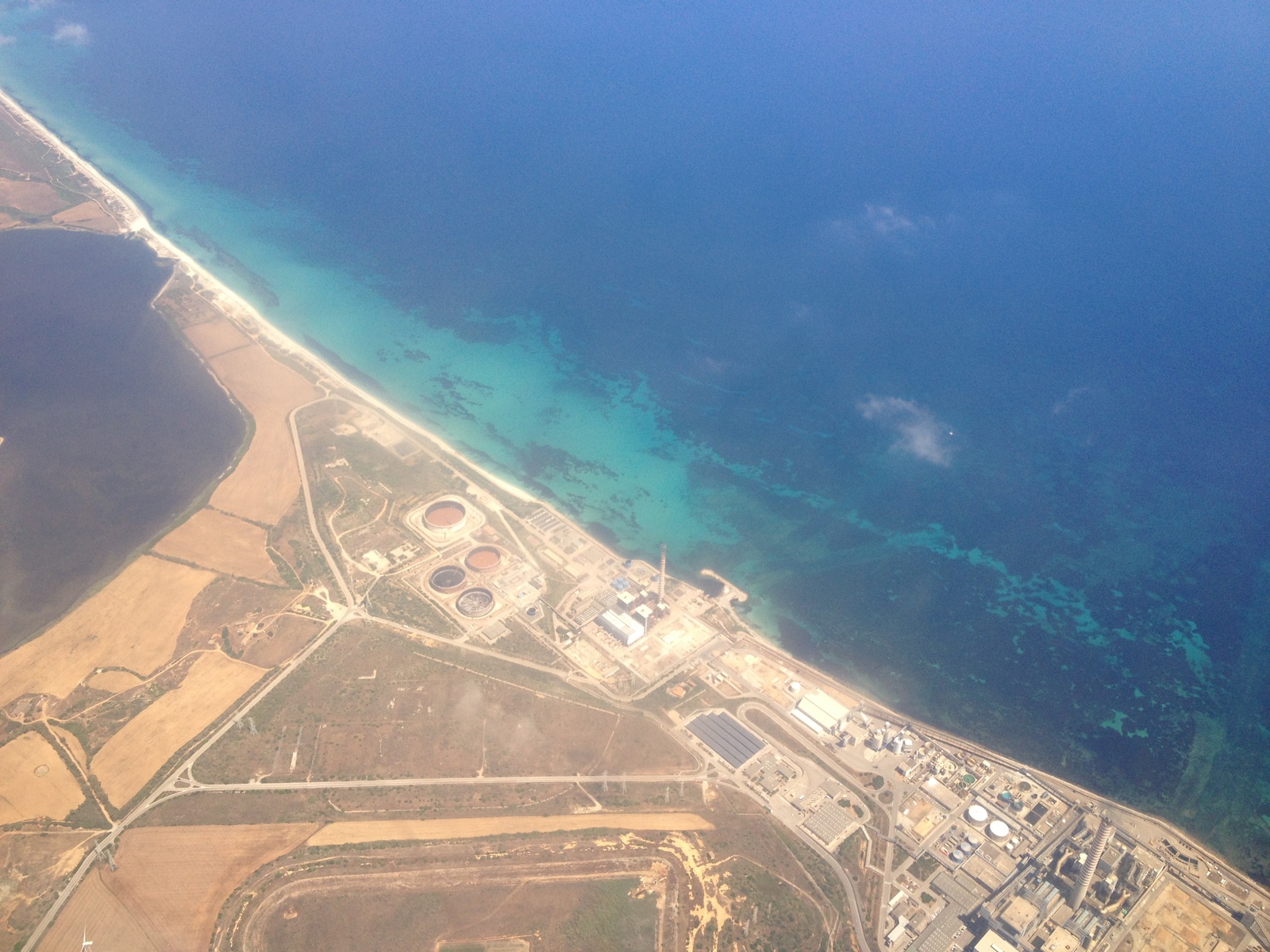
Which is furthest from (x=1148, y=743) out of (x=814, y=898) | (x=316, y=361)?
(x=316, y=361)

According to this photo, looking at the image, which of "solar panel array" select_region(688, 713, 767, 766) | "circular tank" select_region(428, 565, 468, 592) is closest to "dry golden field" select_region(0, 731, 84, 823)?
"circular tank" select_region(428, 565, 468, 592)

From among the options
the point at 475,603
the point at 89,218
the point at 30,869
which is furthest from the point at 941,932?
the point at 89,218

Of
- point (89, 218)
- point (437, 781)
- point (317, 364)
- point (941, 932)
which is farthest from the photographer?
point (89, 218)

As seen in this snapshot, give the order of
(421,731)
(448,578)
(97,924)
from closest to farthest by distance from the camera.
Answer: (97,924)
(421,731)
(448,578)

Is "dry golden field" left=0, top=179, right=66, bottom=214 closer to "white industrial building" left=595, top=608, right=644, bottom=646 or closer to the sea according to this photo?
the sea

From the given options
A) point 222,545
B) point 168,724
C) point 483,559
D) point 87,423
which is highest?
point 483,559

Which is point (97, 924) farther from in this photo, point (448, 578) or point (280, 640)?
point (448, 578)

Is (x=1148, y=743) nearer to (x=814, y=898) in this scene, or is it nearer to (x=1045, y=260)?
(x=814, y=898)
